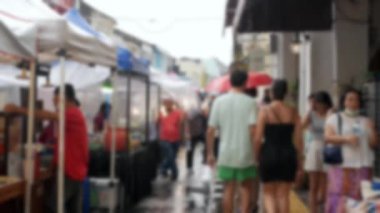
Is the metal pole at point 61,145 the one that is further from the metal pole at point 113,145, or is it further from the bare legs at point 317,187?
the bare legs at point 317,187

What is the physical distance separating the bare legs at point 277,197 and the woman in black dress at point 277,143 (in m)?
0.01

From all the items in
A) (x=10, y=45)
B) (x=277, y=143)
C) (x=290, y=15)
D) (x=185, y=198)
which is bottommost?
(x=185, y=198)

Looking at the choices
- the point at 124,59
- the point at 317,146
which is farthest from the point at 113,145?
the point at 317,146

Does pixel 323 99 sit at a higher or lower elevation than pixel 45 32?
lower

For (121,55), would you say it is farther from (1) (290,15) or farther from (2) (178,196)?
(2) (178,196)

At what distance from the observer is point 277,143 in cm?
700

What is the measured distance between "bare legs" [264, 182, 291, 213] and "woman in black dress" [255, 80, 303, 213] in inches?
0.5

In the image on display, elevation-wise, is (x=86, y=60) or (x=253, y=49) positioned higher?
(x=253, y=49)

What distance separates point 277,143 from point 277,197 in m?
0.71

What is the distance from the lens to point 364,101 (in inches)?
372

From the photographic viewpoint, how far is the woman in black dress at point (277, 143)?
6977 millimetres

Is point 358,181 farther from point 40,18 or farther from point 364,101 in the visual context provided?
point 40,18

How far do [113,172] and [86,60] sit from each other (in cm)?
256

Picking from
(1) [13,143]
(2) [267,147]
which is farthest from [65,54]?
(2) [267,147]
